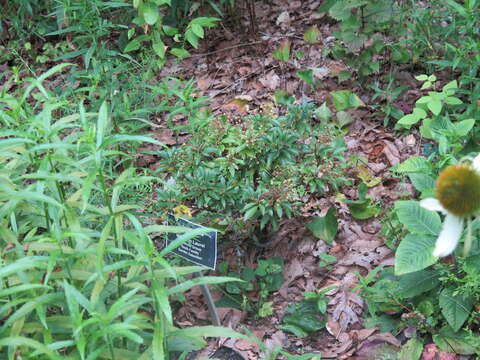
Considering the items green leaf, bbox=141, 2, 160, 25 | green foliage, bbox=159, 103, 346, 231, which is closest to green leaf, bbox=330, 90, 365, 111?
green foliage, bbox=159, 103, 346, 231

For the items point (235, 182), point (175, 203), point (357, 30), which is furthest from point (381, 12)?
point (175, 203)

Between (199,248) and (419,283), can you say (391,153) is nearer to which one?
(419,283)

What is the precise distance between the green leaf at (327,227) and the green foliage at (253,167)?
0.15 m

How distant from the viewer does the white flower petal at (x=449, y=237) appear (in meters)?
1.31

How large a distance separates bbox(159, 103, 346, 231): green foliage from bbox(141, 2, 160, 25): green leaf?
1.02 meters

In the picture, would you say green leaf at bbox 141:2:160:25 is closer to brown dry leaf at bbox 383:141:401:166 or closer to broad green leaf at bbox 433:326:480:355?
brown dry leaf at bbox 383:141:401:166

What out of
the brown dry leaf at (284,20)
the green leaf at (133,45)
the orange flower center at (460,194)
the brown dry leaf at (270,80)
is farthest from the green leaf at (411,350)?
the brown dry leaf at (284,20)

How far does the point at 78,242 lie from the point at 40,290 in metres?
0.18

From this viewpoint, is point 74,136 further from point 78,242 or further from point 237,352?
point 237,352

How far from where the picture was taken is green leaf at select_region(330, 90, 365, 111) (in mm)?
3348

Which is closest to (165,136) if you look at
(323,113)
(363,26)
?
(323,113)

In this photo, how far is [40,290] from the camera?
5.93 ft

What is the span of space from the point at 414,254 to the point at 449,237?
837 millimetres

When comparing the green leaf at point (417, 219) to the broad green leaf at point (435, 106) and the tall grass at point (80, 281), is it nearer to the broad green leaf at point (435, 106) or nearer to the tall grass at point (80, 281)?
the broad green leaf at point (435, 106)
